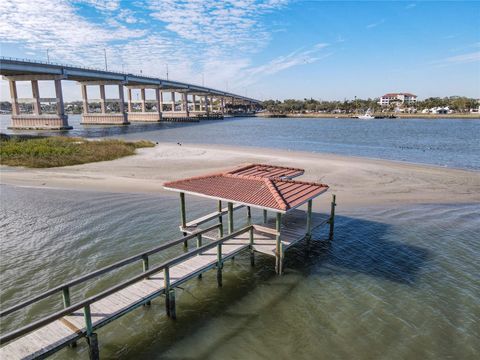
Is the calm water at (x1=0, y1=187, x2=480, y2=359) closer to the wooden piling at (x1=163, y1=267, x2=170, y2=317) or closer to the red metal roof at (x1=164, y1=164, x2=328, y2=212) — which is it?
the wooden piling at (x1=163, y1=267, x2=170, y2=317)

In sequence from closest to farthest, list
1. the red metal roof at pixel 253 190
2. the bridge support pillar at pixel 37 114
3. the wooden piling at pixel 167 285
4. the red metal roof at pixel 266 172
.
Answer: the wooden piling at pixel 167 285, the red metal roof at pixel 253 190, the red metal roof at pixel 266 172, the bridge support pillar at pixel 37 114

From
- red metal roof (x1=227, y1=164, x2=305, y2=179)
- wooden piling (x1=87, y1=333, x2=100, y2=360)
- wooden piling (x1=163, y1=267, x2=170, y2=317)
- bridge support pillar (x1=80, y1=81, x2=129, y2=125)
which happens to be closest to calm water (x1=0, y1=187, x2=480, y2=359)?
wooden piling (x1=163, y1=267, x2=170, y2=317)

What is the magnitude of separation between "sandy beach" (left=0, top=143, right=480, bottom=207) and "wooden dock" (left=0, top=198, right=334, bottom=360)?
10.3 m

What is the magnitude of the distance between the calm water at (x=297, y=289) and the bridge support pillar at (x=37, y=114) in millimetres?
93820

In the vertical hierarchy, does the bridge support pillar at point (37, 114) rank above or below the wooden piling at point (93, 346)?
above

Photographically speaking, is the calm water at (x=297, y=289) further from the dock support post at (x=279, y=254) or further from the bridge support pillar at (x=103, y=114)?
the bridge support pillar at (x=103, y=114)

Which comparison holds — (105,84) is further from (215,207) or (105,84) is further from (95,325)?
(95,325)

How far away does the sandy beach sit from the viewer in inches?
1004

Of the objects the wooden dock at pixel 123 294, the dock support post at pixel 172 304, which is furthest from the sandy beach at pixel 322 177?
the dock support post at pixel 172 304

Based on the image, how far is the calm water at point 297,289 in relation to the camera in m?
9.73

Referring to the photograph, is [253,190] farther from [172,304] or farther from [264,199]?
[172,304]

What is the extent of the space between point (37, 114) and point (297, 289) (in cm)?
11930

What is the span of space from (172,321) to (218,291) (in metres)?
2.32

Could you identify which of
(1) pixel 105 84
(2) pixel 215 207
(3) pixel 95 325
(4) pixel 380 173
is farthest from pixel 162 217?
(1) pixel 105 84
